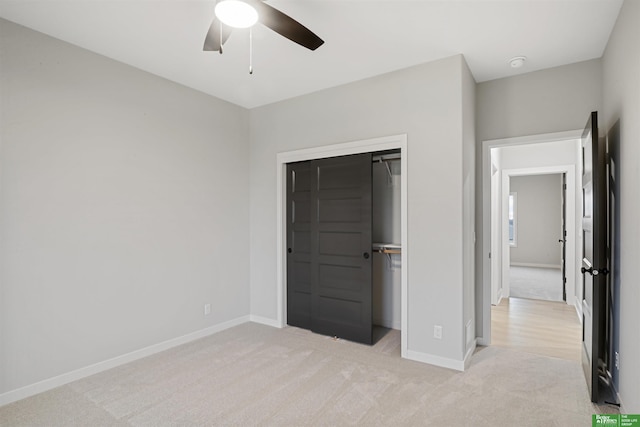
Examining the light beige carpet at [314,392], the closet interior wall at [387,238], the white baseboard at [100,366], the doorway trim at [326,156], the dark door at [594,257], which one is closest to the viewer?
the light beige carpet at [314,392]

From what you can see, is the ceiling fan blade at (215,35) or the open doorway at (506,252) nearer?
the ceiling fan blade at (215,35)

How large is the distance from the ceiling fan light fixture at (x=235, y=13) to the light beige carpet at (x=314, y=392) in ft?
8.02

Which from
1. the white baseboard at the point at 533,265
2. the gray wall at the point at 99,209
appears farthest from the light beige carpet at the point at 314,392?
the white baseboard at the point at 533,265

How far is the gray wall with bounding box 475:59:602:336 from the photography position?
3.11 metres

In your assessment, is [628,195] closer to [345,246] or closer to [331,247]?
[345,246]

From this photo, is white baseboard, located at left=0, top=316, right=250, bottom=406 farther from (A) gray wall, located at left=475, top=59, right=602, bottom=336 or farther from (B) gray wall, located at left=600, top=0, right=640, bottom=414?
(B) gray wall, located at left=600, top=0, right=640, bottom=414

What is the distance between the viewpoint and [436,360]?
3059mm

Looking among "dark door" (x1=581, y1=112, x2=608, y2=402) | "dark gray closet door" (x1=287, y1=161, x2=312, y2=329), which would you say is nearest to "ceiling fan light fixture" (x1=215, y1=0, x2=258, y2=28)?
"dark gray closet door" (x1=287, y1=161, x2=312, y2=329)

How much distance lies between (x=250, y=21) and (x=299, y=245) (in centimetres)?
260

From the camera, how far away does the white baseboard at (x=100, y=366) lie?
247cm

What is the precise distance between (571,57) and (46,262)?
4.73 m

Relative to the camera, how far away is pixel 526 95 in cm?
336

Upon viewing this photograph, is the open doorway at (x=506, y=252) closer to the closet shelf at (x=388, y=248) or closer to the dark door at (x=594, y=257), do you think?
the dark door at (x=594, y=257)

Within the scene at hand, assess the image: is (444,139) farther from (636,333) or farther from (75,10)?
(75,10)
